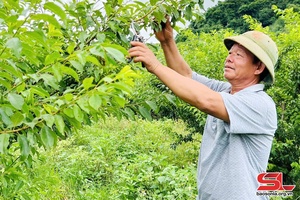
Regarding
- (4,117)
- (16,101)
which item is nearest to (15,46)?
(16,101)

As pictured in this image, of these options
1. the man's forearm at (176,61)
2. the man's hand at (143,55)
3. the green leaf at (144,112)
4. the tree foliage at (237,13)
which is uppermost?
the tree foliage at (237,13)

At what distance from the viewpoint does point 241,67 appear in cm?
182

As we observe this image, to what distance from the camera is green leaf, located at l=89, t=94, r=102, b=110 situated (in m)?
1.00

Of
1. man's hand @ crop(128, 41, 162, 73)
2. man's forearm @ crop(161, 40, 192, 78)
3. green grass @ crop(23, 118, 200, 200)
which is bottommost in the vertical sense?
green grass @ crop(23, 118, 200, 200)

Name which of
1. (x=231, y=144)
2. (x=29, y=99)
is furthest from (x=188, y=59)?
(x=29, y=99)

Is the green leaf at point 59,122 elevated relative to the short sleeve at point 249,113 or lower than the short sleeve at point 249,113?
lower

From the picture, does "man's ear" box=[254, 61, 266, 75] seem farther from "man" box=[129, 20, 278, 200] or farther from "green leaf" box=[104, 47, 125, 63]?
"green leaf" box=[104, 47, 125, 63]

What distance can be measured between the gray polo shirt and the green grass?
3.12 feet

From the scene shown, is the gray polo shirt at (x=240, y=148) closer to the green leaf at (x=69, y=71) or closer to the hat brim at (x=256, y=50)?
the hat brim at (x=256, y=50)

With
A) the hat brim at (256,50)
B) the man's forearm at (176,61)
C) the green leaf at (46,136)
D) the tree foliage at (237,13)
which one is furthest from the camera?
the tree foliage at (237,13)

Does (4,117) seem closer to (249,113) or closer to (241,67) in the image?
(249,113)

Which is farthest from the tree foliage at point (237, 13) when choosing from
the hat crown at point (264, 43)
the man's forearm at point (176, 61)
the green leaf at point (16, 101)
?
the green leaf at point (16, 101)

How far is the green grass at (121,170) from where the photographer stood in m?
4.08

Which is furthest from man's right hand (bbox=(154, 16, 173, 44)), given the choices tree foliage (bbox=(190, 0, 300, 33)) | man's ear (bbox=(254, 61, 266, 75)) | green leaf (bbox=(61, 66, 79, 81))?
tree foliage (bbox=(190, 0, 300, 33))
